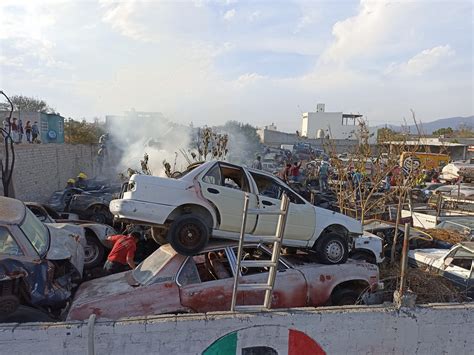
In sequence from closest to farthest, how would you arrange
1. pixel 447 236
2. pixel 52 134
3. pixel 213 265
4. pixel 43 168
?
pixel 213 265 → pixel 447 236 → pixel 43 168 → pixel 52 134

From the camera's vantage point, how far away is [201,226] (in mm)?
5191

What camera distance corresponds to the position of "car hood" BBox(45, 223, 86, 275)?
5170mm

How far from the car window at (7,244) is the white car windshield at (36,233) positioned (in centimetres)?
18

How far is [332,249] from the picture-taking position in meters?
6.04

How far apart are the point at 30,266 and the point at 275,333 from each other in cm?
314

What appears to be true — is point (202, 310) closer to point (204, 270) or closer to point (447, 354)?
point (204, 270)

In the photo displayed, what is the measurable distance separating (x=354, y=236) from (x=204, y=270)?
3.10 metres

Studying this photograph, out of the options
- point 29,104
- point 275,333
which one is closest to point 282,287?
point 275,333

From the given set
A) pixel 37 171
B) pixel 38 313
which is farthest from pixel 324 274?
pixel 37 171

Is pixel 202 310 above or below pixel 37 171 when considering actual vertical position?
below

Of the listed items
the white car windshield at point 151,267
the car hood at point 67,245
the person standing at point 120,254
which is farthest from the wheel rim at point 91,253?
the white car windshield at point 151,267

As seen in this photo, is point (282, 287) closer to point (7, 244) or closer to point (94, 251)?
point (7, 244)

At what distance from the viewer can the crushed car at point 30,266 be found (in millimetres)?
4332

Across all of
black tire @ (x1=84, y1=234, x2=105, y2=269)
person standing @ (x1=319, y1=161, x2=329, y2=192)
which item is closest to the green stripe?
black tire @ (x1=84, y1=234, x2=105, y2=269)
